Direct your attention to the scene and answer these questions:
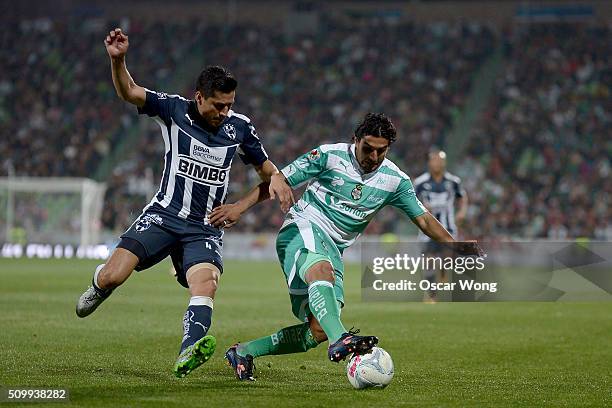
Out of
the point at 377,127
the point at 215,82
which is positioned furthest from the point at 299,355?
the point at 215,82

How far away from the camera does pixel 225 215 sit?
25.1 ft

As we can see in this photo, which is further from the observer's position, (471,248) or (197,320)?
(471,248)

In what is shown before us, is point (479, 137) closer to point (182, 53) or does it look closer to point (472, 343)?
point (182, 53)

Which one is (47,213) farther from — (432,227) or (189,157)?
(432,227)

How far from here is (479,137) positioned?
3300 cm

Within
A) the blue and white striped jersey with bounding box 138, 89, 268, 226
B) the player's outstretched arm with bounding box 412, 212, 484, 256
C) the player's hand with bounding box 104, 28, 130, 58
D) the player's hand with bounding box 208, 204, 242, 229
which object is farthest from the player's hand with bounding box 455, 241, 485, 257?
the player's hand with bounding box 104, 28, 130, 58

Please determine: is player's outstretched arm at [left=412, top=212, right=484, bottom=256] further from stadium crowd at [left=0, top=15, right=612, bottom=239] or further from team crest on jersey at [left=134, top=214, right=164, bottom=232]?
stadium crowd at [left=0, top=15, right=612, bottom=239]

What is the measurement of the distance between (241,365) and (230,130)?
5.83 ft

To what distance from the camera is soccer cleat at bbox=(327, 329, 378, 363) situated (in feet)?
21.5

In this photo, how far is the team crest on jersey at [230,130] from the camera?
7.77 metres

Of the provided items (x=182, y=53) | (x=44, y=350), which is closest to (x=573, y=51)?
(x=182, y=53)

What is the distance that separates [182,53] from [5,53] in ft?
21.9

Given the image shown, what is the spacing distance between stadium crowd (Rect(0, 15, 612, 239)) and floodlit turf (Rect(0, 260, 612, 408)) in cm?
1411

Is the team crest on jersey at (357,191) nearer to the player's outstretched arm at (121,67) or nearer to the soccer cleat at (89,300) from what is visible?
the player's outstretched arm at (121,67)
